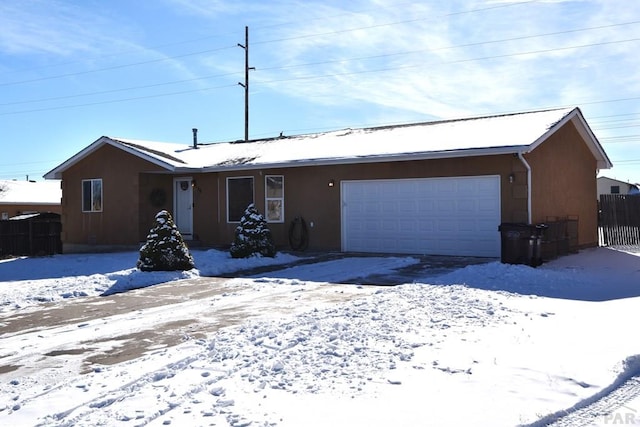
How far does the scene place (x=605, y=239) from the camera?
2020 cm

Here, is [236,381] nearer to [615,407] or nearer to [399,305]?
[615,407]

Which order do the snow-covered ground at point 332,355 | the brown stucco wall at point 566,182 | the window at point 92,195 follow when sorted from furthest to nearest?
the window at point 92,195 < the brown stucco wall at point 566,182 < the snow-covered ground at point 332,355

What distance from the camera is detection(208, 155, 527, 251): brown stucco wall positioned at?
1396 centimetres

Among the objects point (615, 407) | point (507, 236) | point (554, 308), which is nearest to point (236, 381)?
point (615, 407)

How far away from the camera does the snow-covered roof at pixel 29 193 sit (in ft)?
121

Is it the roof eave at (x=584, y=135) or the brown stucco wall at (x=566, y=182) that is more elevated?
the roof eave at (x=584, y=135)

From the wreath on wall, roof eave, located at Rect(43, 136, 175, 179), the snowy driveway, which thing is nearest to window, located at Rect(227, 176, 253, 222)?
roof eave, located at Rect(43, 136, 175, 179)

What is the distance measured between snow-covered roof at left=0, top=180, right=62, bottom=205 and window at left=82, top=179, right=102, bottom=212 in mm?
19168

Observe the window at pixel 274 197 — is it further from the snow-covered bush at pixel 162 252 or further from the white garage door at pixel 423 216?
the snow-covered bush at pixel 162 252

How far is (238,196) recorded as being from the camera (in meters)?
18.3

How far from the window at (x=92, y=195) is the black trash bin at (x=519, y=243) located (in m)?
13.0

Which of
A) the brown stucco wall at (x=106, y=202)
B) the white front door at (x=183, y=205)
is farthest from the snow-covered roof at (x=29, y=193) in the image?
the white front door at (x=183, y=205)

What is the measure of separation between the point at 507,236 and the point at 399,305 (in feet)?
16.4

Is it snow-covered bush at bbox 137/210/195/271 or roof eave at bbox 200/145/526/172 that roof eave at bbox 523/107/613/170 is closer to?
roof eave at bbox 200/145/526/172
